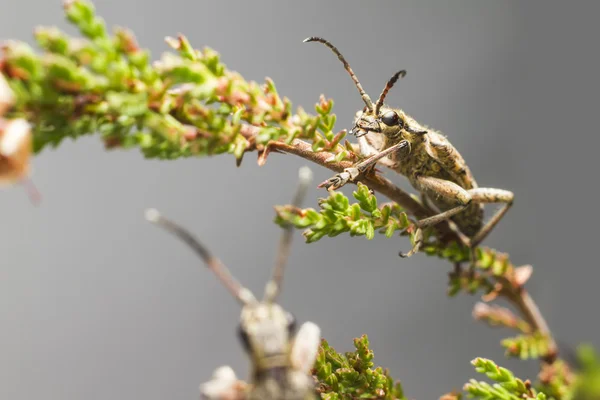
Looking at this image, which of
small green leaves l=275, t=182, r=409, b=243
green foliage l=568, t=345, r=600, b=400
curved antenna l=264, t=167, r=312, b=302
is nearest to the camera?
green foliage l=568, t=345, r=600, b=400

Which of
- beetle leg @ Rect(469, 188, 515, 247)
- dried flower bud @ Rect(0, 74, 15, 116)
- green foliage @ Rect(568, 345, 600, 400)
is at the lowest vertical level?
green foliage @ Rect(568, 345, 600, 400)

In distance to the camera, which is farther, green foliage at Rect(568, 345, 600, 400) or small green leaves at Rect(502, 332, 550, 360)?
small green leaves at Rect(502, 332, 550, 360)

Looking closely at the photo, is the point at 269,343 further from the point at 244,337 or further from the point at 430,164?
the point at 430,164

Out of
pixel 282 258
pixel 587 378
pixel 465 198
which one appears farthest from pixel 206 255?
pixel 465 198

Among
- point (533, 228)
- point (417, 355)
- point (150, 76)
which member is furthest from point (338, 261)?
point (150, 76)

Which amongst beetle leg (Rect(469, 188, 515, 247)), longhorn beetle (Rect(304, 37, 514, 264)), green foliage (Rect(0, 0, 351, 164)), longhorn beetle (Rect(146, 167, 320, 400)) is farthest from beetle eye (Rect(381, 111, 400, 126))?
longhorn beetle (Rect(146, 167, 320, 400))

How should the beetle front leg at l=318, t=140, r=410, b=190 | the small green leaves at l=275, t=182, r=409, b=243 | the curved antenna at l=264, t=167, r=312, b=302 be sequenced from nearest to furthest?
1. the curved antenna at l=264, t=167, r=312, b=302
2. the small green leaves at l=275, t=182, r=409, b=243
3. the beetle front leg at l=318, t=140, r=410, b=190

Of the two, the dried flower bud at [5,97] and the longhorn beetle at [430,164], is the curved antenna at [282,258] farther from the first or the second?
the longhorn beetle at [430,164]

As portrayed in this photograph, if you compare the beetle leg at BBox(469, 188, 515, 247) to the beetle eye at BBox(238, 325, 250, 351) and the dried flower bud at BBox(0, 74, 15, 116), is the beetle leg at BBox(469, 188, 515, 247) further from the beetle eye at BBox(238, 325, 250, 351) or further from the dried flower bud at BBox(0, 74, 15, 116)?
the dried flower bud at BBox(0, 74, 15, 116)
